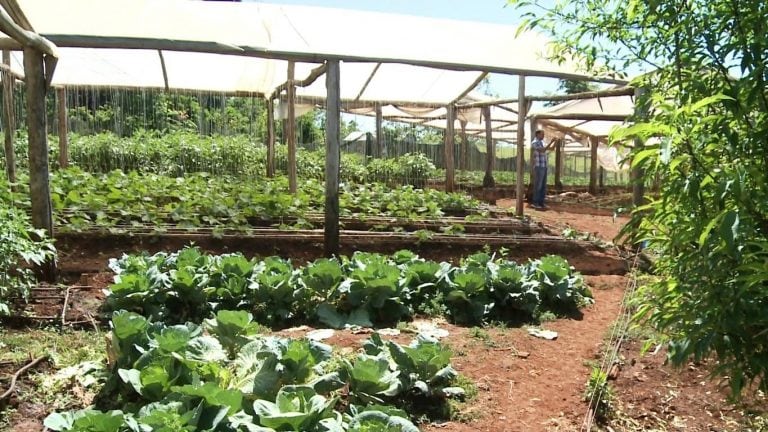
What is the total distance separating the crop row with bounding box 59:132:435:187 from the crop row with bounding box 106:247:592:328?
7.14 meters

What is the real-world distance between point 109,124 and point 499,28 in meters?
12.7

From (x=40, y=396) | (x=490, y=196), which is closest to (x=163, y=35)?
(x=40, y=396)

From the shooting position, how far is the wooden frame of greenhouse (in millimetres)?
5104

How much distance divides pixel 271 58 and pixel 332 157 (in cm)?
122

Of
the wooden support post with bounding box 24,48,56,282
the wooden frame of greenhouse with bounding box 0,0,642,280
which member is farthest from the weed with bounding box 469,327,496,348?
the wooden support post with bounding box 24,48,56,282

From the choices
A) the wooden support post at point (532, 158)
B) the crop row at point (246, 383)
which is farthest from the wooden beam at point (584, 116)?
the crop row at point (246, 383)

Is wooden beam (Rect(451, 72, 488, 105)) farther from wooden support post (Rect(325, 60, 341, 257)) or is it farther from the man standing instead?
wooden support post (Rect(325, 60, 341, 257))

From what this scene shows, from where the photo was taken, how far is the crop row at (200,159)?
1187 centimetres

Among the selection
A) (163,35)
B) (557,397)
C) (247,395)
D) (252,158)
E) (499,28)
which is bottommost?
(557,397)

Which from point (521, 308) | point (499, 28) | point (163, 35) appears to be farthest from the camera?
point (499, 28)

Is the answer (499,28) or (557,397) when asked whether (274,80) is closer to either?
(499,28)

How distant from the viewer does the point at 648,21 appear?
187 centimetres

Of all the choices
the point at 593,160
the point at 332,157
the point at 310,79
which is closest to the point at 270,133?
the point at 310,79

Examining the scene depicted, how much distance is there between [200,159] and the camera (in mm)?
12203
